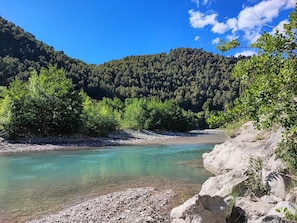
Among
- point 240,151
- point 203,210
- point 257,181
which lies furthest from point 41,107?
point 203,210

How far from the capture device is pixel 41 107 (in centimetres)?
4650

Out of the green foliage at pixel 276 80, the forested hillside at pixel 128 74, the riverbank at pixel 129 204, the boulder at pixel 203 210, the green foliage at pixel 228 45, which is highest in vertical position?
the forested hillside at pixel 128 74

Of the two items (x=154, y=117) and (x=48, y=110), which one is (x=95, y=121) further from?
(x=154, y=117)

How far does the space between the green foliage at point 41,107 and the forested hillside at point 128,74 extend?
5384 centimetres

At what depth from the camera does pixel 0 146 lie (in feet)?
122

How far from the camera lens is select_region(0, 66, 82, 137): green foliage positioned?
141ft

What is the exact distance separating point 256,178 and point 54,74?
4340cm

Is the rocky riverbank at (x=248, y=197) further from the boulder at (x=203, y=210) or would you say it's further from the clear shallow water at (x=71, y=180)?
the clear shallow water at (x=71, y=180)

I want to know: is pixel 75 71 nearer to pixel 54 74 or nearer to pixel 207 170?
→ pixel 54 74

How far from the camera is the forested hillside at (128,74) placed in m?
119

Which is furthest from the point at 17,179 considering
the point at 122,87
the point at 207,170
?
the point at 122,87

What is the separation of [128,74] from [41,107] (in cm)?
12172

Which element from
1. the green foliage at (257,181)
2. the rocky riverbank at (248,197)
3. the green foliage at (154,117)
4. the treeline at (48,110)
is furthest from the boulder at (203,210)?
the green foliage at (154,117)

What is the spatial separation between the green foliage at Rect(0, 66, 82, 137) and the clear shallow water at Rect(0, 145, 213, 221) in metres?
17.8
